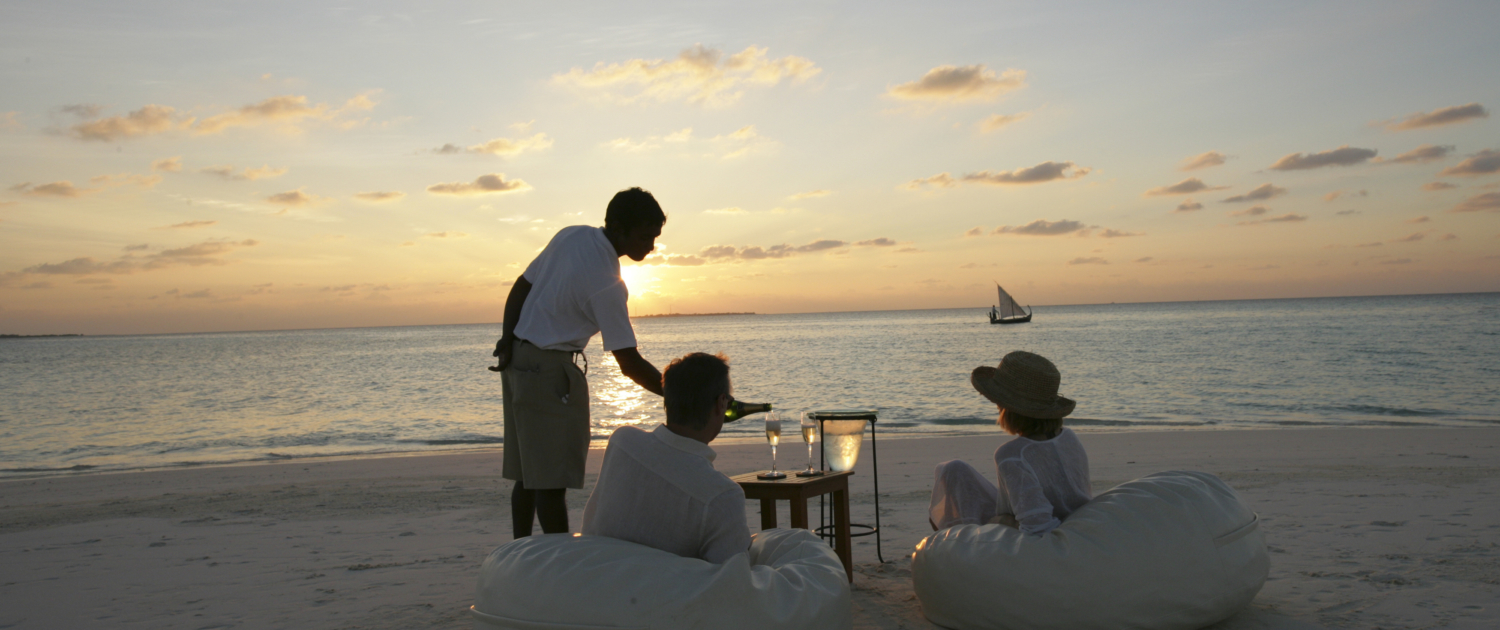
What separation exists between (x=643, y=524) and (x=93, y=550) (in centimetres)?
470

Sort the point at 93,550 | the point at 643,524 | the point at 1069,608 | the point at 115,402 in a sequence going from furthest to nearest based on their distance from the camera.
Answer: the point at 115,402
the point at 93,550
the point at 1069,608
the point at 643,524

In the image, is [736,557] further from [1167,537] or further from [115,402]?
[115,402]

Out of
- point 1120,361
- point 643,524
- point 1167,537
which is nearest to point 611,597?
point 643,524

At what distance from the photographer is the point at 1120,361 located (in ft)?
96.5

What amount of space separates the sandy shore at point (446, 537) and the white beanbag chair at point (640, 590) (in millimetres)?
1061

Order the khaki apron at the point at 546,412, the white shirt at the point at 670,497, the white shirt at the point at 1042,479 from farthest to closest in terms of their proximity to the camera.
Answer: the khaki apron at the point at 546,412 < the white shirt at the point at 1042,479 < the white shirt at the point at 670,497

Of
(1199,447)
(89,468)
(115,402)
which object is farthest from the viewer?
(115,402)

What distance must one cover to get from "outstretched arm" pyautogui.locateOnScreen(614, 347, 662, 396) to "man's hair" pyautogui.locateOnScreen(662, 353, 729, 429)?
2.03 feet

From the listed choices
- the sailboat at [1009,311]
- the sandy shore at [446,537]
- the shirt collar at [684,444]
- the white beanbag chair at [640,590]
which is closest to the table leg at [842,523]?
the sandy shore at [446,537]

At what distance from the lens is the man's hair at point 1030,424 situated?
9.68ft

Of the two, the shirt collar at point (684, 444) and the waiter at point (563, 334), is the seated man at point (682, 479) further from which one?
the waiter at point (563, 334)

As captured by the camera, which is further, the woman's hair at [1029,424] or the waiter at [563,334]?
the waiter at [563,334]

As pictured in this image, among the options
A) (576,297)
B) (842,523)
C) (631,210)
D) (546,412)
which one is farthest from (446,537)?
(631,210)

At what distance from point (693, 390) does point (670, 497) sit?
326 mm
